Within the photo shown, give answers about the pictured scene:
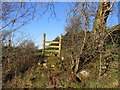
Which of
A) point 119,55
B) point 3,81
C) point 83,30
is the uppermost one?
point 83,30

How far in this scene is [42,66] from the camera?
13.6m

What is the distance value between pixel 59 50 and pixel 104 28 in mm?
2722

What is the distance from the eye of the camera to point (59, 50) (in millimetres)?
14727

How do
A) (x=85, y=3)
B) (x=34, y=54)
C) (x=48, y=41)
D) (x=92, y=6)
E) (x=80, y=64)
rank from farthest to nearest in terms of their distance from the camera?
(x=48, y=41), (x=34, y=54), (x=80, y=64), (x=92, y=6), (x=85, y=3)

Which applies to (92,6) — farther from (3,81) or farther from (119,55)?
(3,81)

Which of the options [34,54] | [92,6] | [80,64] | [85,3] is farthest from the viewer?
[34,54]

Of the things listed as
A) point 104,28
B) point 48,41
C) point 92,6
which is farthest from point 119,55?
point 48,41

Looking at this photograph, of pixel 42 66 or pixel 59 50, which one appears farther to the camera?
pixel 59 50

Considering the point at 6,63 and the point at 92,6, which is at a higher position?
the point at 92,6

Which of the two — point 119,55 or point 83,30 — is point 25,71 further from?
point 119,55

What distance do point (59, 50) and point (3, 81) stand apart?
3.94 meters

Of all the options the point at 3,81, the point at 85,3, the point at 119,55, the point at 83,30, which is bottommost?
the point at 3,81

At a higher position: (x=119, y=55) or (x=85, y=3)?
(x=85, y=3)

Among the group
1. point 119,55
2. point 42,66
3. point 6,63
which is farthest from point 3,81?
point 119,55
